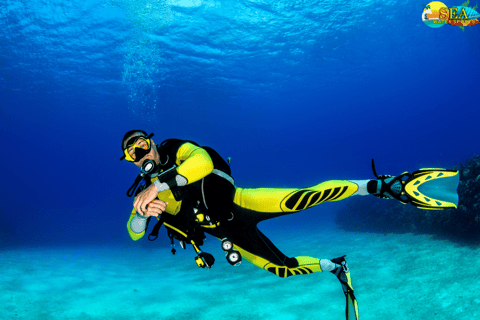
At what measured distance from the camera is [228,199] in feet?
9.96

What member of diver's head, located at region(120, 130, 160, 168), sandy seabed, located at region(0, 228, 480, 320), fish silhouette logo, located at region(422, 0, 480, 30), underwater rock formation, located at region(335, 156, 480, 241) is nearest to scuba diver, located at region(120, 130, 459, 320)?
diver's head, located at region(120, 130, 160, 168)

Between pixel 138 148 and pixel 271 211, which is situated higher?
pixel 138 148

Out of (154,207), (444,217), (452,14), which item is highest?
(452,14)

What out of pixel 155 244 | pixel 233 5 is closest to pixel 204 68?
pixel 233 5

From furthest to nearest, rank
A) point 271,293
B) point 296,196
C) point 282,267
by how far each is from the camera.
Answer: point 271,293 < point 282,267 < point 296,196

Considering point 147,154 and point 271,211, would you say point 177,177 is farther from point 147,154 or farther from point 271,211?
point 271,211

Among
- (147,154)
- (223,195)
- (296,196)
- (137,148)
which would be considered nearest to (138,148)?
(137,148)

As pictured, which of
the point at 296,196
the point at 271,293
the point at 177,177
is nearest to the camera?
the point at 177,177

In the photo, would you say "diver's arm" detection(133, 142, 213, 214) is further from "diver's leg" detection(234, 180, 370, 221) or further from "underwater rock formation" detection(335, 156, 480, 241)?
"underwater rock formation" detection(335, 156, 480, 241)

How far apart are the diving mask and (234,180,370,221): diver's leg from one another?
1.31 m

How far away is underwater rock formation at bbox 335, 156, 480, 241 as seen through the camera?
6750mm

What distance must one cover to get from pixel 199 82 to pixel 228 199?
94.0 feet

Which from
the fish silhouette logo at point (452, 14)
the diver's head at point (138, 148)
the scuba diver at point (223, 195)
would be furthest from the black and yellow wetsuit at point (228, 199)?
the fish silhouette logo at point (452, 14)

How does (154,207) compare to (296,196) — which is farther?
(296,196)
